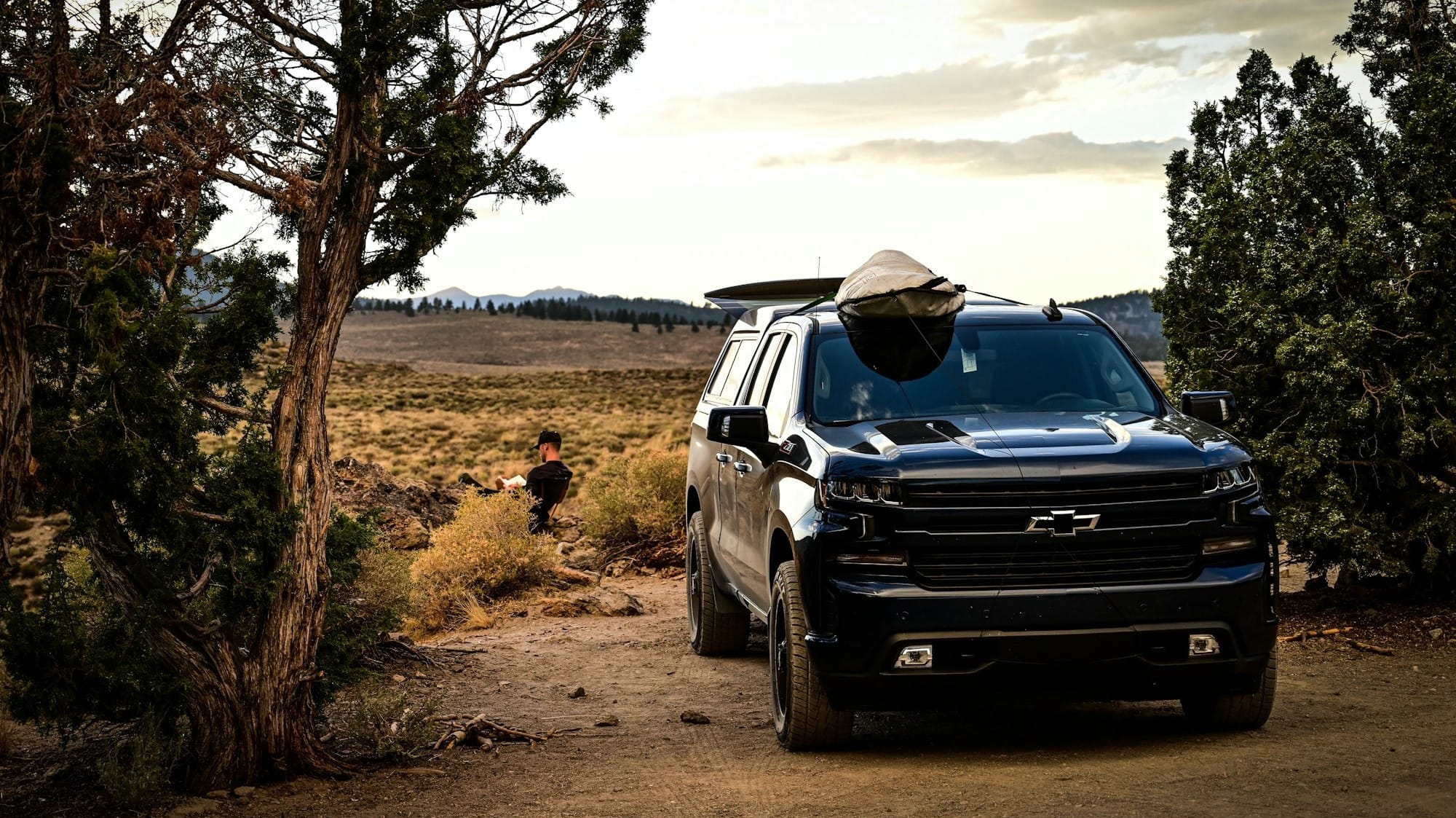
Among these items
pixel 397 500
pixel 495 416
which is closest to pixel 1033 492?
pixel 397 500

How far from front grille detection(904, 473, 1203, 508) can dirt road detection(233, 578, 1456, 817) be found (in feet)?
3.86

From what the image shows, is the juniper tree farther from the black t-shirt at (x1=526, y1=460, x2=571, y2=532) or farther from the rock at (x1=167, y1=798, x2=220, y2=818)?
the black t-shirt at (x1=526, y1=460, x2=571, y2=532)

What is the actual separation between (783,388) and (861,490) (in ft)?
5.84

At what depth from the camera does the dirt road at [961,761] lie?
5.69 m

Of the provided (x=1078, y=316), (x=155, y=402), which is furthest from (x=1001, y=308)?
(x=155, y=402)

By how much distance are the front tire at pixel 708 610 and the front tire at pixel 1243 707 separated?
385 cm

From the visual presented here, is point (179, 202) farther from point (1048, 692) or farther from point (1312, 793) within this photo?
point (1312, 793)

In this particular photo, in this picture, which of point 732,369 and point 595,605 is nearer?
point 732,369

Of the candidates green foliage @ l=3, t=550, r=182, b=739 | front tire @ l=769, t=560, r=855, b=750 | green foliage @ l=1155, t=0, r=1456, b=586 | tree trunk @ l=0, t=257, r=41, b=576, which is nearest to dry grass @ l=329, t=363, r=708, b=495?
green foliage @ l=1155, t=0, r=1456, b=586

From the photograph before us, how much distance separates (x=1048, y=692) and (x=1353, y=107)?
21.2ft

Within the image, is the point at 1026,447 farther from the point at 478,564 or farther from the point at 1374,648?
the point at 478,564

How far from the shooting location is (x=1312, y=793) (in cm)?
555

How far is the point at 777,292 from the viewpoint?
11.4 meters

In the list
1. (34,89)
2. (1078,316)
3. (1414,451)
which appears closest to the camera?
(34,89)
